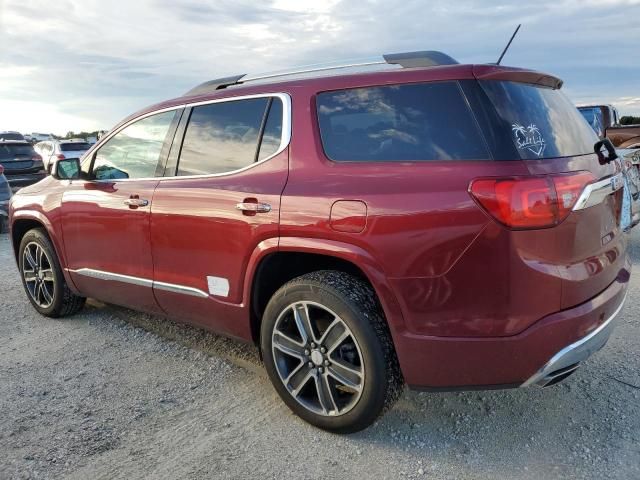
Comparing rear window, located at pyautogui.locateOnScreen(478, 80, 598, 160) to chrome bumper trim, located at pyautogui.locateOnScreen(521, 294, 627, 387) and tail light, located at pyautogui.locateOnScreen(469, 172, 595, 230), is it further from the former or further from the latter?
chrome bumper trim, located at pyautogui.locateOnScreen(521, 294, 627, 387)

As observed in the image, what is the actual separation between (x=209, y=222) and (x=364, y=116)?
3.54ft

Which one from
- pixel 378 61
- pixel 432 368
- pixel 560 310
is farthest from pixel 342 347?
pixel 378 61

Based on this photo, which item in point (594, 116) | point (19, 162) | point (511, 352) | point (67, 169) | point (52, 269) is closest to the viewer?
point (511, 352)

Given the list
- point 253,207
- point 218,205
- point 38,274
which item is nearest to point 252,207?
point 253,207

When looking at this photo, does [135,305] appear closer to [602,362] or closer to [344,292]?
[344,292]

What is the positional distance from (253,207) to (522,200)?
1364 millimetres

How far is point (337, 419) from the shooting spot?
2.85m

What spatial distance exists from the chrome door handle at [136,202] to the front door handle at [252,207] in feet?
2.90

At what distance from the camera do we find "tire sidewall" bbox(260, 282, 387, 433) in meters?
2.64

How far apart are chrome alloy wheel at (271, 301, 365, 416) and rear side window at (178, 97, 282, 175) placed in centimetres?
92

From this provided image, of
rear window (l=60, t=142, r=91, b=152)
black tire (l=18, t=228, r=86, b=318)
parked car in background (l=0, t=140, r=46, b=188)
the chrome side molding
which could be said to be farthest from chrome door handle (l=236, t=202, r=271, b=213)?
rear window (l=60, t=142, r=91, b=152)

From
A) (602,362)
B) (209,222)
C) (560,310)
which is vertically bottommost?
(602,362)

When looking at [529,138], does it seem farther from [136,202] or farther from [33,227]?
[33,227]

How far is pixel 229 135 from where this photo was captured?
3.34m
